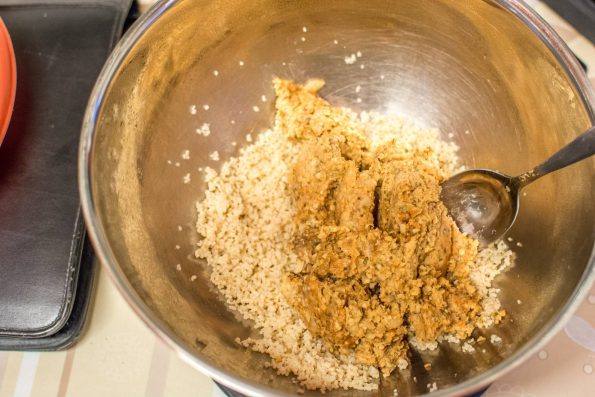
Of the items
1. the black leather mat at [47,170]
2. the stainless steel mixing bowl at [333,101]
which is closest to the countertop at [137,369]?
the black leather mat at [47,170]

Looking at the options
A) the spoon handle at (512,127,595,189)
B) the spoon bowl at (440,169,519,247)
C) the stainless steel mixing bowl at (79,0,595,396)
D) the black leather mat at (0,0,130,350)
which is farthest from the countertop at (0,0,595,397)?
the spoon handle at (512,127,595,189)

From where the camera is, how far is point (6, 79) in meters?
1.41

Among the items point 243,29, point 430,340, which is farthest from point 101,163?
point 430,340

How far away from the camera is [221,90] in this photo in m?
1.45

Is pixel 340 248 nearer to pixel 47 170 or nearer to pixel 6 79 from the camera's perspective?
pixel 47 170

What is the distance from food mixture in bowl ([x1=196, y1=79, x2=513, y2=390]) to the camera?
3.99 feet

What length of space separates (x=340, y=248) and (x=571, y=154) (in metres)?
0.54

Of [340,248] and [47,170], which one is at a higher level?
[47,170]

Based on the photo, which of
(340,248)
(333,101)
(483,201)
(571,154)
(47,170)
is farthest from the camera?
(333,101)

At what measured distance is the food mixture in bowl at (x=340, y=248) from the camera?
3.99ft

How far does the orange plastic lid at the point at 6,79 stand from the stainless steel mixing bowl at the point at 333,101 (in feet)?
1.37

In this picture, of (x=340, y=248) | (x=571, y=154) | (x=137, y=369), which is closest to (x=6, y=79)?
(x=137, y=369)

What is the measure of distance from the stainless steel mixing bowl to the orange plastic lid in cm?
42

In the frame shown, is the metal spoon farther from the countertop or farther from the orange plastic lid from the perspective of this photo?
the orange plastic lid
